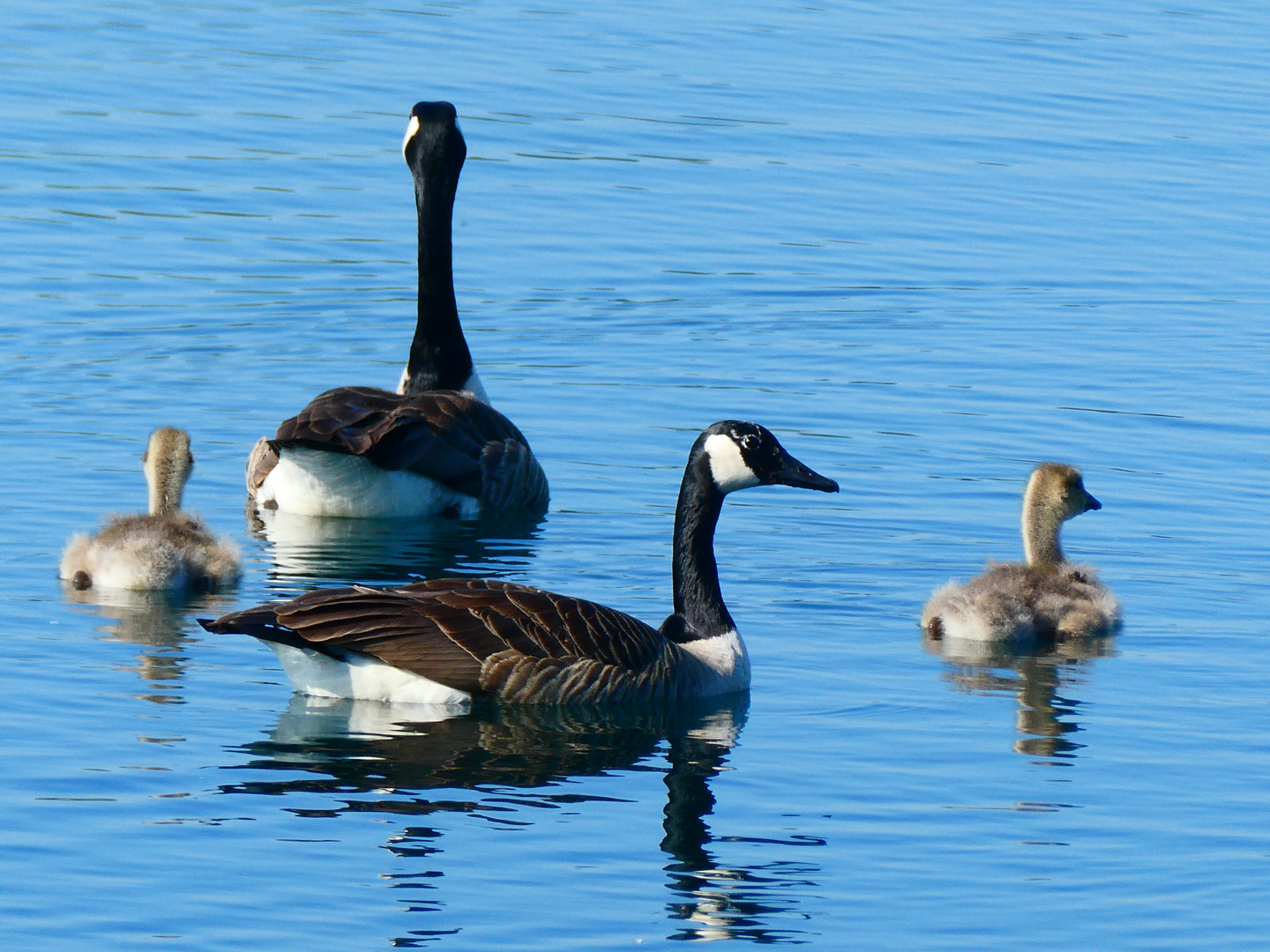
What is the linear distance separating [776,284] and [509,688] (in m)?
10.9

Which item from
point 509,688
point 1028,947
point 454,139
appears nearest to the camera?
point 1028,947

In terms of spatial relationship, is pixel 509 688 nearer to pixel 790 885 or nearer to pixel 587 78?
pixel 790 885

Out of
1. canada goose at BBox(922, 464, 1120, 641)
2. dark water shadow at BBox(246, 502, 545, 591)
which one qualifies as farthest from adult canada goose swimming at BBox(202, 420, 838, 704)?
dark water shadow at BBox(246, 502, 545, 591)

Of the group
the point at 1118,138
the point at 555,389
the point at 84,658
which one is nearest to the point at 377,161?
the point at 555,389

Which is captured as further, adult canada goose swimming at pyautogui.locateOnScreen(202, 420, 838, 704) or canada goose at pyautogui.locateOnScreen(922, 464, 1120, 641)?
canada goose at pyautogui.locateOnScreen(922, 464, 1120, 641)

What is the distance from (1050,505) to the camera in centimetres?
1357

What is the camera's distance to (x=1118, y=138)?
91.7ft

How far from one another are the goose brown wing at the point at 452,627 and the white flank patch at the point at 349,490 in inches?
143

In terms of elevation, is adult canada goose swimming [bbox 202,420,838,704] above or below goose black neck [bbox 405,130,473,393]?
below

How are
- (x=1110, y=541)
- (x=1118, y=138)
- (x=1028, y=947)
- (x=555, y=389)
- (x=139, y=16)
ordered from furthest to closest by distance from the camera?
(x=139, y=16) → (x=1118, y=138) → (x=555, y=389) → (x=1110, y=541) → (x=1028, y=947)

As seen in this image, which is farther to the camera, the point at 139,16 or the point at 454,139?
the point at 139,16

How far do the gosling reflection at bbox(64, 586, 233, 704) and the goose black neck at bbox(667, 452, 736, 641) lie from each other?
2635mm

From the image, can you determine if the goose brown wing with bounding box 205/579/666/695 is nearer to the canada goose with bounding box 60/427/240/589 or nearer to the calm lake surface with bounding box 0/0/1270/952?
the calm lake surface with bounding box 0/0/1270/952

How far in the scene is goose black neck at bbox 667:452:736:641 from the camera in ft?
38.7
